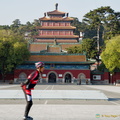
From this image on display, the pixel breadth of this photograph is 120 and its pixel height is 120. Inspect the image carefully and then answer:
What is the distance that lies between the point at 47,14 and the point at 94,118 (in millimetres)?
60642

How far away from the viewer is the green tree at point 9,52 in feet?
132

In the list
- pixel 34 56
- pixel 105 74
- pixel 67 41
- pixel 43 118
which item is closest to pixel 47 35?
pixel 67 41

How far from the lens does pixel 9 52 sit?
4044 cm

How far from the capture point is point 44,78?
4541 centimetres

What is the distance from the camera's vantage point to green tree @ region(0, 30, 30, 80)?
40.3m

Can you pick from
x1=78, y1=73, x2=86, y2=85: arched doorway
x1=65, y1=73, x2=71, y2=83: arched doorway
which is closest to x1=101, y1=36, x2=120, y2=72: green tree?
x1=78, y1=73, x2=86, y2=85: arched doorway

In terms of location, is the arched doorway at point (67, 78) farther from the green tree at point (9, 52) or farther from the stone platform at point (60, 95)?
the stone platform at point (60, 95)

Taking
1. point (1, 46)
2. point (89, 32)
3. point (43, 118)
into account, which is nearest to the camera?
point (43, 118)

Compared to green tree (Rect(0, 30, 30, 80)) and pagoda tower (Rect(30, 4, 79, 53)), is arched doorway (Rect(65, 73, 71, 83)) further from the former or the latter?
pagoda tower (Rect(30, 4, 79, 53))

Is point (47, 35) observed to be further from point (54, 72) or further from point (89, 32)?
point (89, 32)

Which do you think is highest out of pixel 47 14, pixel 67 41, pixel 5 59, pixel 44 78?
pixel 47 14

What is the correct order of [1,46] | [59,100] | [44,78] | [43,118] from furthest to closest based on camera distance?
[44,78]
[1,46]
[59,100]
[43,118]

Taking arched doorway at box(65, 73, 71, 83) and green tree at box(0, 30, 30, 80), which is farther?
arched doorway at box(65, 73, 71, 83)

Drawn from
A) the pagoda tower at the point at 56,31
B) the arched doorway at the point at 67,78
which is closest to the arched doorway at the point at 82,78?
the arched doorway at the point at 67,78
